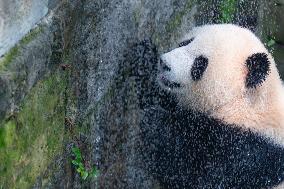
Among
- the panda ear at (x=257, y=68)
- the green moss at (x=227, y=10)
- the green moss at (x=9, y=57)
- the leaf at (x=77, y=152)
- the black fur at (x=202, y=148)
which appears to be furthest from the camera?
the green moss at (x=227, y=10)

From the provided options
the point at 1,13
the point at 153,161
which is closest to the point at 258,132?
the point at 153,161

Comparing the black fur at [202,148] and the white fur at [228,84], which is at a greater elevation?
the white fur at [228,84]

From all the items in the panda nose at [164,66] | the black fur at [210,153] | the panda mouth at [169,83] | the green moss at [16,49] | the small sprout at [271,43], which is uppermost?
the green moss at [16,49]

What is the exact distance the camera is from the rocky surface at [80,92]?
2547 mm

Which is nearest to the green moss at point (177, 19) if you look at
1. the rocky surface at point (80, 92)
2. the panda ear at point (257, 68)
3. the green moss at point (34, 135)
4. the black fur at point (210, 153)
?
the rocky surface at point (80, 92)

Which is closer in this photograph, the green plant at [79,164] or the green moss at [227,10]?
the green plant at [79,164]

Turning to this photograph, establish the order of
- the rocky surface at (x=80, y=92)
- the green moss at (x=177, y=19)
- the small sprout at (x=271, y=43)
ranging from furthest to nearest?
1. the small sprout at (x=271, y=43)
2. the green moss at (x=177, y=19)
3. the rocky surface at (x=80, y=92)

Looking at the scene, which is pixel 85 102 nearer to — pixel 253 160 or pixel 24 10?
pixel 24 10

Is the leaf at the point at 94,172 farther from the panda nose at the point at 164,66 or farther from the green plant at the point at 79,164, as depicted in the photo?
the panda nose at the point at 164,66

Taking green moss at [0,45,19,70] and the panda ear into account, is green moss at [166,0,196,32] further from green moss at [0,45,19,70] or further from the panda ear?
green moss at [0,45,19,70]

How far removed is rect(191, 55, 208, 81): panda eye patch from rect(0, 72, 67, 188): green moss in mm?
790

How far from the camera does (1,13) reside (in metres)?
2.36

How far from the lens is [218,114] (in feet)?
11.5

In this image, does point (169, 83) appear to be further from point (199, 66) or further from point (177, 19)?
point (177, 19)
